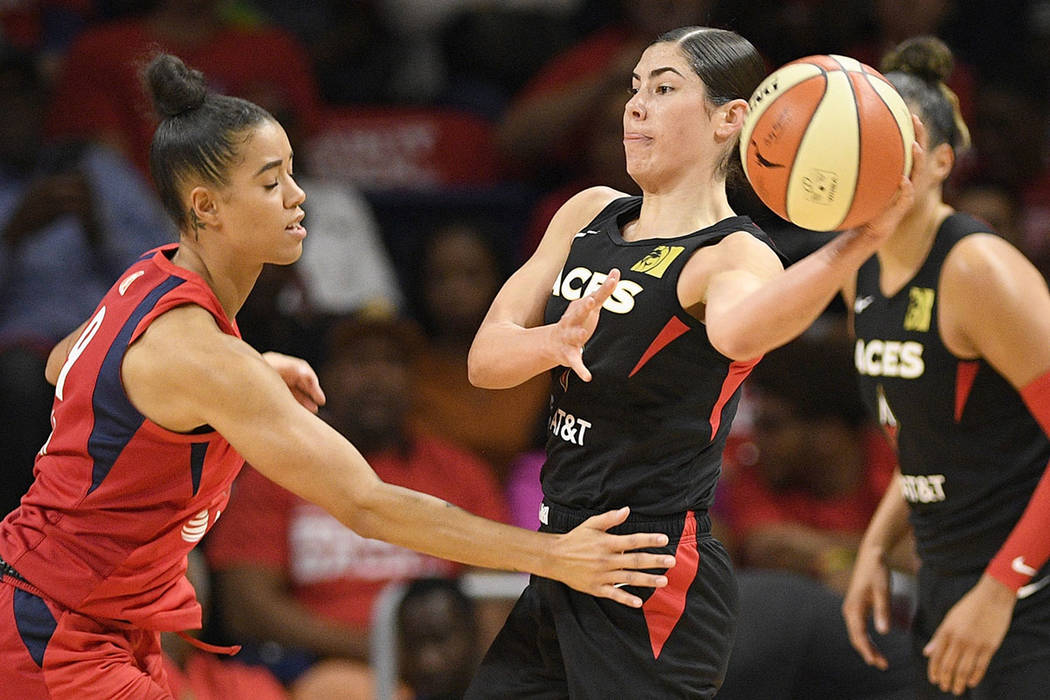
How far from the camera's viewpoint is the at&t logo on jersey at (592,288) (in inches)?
124

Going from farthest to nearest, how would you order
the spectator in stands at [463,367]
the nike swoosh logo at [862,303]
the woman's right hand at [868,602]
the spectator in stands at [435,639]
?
the spectator in stands at [463,367] < the spectator in stands at [435,639] < the woman's right hand at [868,602] < the nike swoosh logo at [862,303]

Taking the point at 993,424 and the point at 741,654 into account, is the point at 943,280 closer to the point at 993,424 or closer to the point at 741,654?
the point at 993,424

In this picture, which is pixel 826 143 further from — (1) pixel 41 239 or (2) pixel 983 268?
(1) pixel 41 239

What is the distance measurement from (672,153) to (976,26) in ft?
19.2

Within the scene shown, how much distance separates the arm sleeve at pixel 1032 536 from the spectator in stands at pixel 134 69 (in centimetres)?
415

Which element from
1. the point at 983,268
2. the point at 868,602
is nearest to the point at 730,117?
the point at 983,268

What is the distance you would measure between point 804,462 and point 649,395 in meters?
3.35

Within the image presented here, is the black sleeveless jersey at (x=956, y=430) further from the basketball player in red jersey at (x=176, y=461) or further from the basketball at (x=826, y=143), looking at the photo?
the basketball player in red jersey at (x=176, y=461)

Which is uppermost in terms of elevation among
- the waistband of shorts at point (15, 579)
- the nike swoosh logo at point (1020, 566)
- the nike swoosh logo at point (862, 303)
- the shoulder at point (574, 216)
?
the shoulder at point (574, 216)

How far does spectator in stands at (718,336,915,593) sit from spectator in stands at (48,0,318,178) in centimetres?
267

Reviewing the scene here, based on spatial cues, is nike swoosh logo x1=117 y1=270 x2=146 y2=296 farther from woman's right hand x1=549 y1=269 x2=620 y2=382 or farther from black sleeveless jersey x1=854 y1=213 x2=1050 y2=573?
black sleeveless jersey x1=854 y1=213 x2=1050 y2=573

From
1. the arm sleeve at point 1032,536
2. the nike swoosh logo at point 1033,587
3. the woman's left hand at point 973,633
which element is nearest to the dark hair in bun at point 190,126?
the arm sleeve at point 1032,536

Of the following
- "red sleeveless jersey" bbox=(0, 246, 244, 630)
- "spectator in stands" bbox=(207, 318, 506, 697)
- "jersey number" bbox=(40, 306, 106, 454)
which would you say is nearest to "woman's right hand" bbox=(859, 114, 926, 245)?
"red sleeveless jersey" bbox=(0, 246, 244, 630)

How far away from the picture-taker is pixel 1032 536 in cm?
372
